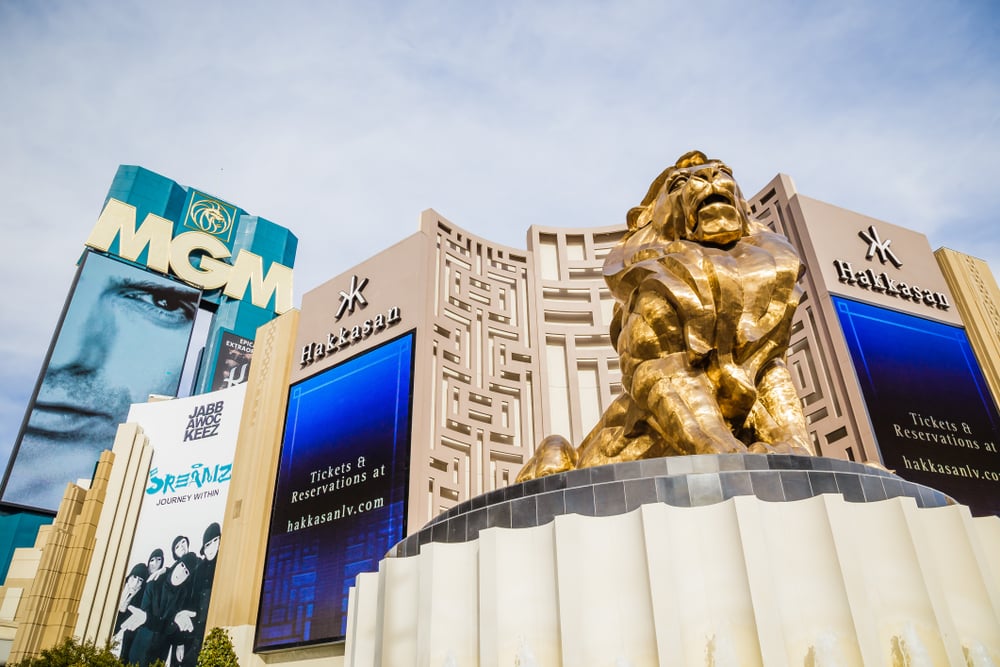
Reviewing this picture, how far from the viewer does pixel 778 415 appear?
6176 millimetres

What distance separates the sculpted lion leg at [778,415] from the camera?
5945mm

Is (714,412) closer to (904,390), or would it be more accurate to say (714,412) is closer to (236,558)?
(904,390)

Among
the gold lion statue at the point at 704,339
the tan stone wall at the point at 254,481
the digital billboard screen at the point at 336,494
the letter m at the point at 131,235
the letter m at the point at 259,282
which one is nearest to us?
the gold lion statue at the point at 704,339

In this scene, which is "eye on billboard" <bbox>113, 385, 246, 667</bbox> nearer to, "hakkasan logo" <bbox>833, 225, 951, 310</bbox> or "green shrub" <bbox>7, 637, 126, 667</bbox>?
"green shrub" <bbox>7, 637, 126, 667</bbox>

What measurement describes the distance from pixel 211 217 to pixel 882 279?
98.2ft

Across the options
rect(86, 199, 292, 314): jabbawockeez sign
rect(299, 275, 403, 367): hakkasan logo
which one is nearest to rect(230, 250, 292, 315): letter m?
rect(86, 199, 292, 314): jabbawockeez sign

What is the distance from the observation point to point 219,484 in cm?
1908

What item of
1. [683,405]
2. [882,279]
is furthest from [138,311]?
[683,405]

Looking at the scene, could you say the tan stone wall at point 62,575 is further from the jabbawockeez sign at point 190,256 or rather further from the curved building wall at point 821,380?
the curved building wall at point 821,380

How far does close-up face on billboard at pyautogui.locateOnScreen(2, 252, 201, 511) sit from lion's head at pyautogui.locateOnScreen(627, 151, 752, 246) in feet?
81.8

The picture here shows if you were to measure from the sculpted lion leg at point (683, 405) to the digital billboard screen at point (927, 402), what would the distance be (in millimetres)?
9832

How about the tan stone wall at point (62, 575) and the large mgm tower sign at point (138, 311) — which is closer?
the tan stone wall at point (62, 575)

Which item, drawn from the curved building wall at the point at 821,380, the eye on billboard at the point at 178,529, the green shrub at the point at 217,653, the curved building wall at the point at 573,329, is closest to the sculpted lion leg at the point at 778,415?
the curved building wall at the point at 821,380

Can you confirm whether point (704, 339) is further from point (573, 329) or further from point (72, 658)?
point (72, 658)
